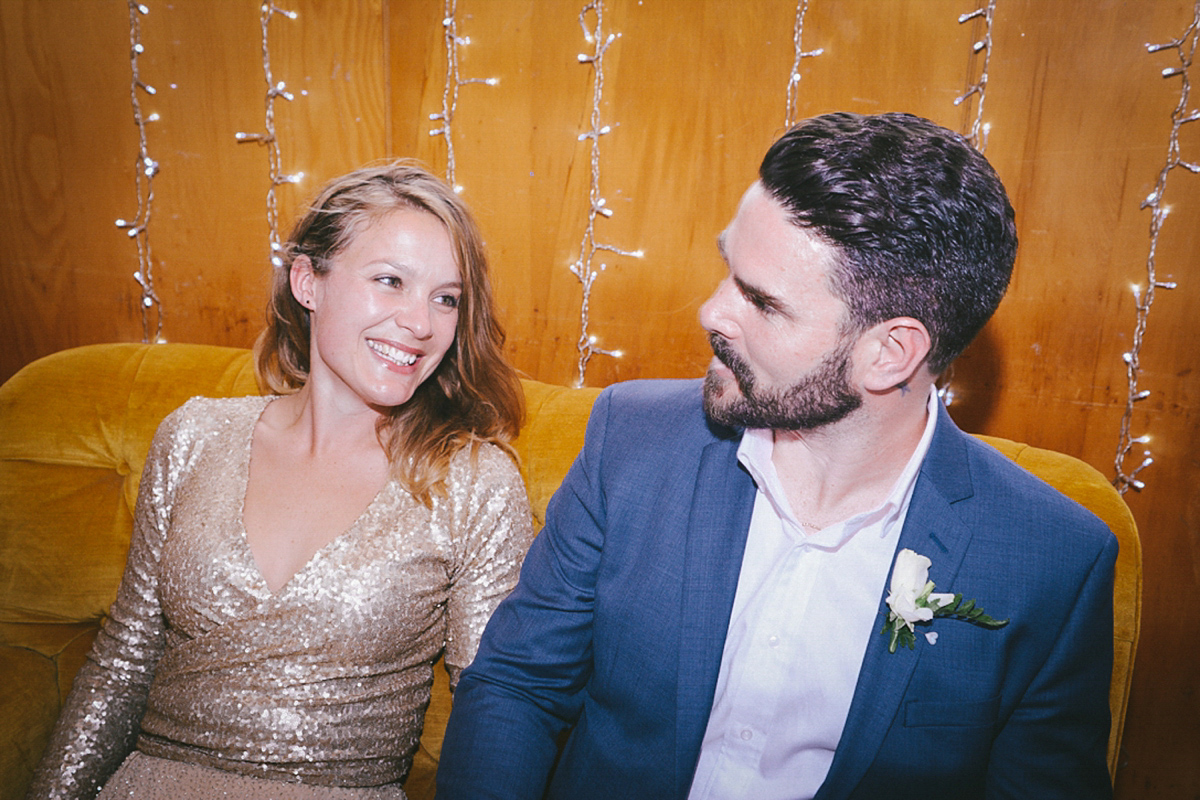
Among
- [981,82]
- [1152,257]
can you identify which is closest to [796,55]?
[981,82]

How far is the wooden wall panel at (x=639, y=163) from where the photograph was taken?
5.68ft

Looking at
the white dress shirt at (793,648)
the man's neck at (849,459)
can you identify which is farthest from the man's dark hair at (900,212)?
the white dress shirt at (793,648)

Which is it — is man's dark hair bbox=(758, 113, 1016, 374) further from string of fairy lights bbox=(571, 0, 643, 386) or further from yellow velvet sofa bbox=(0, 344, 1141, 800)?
string of fairy lights bbox=(571, 0, 643, 386)

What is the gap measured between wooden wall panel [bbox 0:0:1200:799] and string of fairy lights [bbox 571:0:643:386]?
2 cm

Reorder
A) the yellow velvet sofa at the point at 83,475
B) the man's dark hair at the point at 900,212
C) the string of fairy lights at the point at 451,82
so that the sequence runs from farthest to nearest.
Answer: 1. the string of fairy lights at the point at 451,82
2. the yellow velvet sofa at the point at 83,475
3. the man's dark hair at the point at 900,212

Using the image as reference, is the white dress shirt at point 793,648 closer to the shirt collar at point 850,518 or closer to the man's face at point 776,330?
the shirt collar at point 850,518

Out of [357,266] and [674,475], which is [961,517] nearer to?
[674,475]

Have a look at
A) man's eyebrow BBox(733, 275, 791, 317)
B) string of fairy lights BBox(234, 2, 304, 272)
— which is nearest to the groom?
man's eyebrow BBox(733, 275, 791, 317)

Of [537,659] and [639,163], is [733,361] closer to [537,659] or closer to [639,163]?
[537,659]

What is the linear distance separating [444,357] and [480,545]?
1.62ft

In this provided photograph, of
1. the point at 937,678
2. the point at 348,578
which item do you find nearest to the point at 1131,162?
the point at 937,678

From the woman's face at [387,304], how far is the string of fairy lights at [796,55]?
1030mm

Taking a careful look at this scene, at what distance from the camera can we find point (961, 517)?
1226mm

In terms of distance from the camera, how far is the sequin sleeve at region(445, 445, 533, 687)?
1.50m
